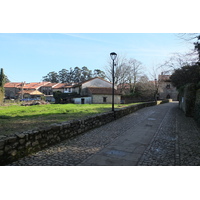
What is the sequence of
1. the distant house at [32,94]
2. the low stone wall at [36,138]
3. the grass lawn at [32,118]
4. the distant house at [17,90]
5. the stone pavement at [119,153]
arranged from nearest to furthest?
the low stone wall at [36,138], the stone pavement at [119,153], the grass lawn at [32,118], the distant house at [32,94], the distant house at [17,90]

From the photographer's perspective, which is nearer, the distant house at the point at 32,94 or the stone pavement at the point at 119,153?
the stone pavement at the point at 119,153

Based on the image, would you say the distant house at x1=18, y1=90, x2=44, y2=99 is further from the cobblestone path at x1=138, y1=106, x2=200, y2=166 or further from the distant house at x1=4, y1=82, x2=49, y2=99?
the cobblestone path at x1=138, y1=106, x2=200, y2=166

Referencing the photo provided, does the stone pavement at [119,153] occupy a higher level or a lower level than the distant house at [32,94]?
lower

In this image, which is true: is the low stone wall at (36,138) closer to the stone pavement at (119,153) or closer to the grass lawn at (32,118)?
the stone pavement at (119,153)

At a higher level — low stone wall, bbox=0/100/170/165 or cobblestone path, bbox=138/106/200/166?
low stone wall, bbox=0/100/170/165

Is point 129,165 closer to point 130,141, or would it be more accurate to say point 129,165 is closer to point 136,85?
point 130,141

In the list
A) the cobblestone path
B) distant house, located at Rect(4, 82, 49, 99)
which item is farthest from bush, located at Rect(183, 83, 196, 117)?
distant house, located at Rect(4, 82, 49, 99)

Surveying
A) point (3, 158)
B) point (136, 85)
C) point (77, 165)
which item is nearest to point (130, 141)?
point (77, 165)

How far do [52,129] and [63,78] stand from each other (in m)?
101

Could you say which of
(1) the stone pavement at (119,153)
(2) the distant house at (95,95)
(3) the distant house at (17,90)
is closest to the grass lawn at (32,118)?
(1) the stone pavement at (119,153)

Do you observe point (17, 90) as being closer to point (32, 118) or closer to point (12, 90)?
point (12, 90)

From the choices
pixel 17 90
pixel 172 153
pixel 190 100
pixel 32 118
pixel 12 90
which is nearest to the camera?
pixel 172 153

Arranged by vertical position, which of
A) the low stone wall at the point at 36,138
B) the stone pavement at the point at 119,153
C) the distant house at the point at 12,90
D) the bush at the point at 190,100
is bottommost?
the stone pavement at the point at 119,153

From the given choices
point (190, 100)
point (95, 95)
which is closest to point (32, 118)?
point (190, 100)
